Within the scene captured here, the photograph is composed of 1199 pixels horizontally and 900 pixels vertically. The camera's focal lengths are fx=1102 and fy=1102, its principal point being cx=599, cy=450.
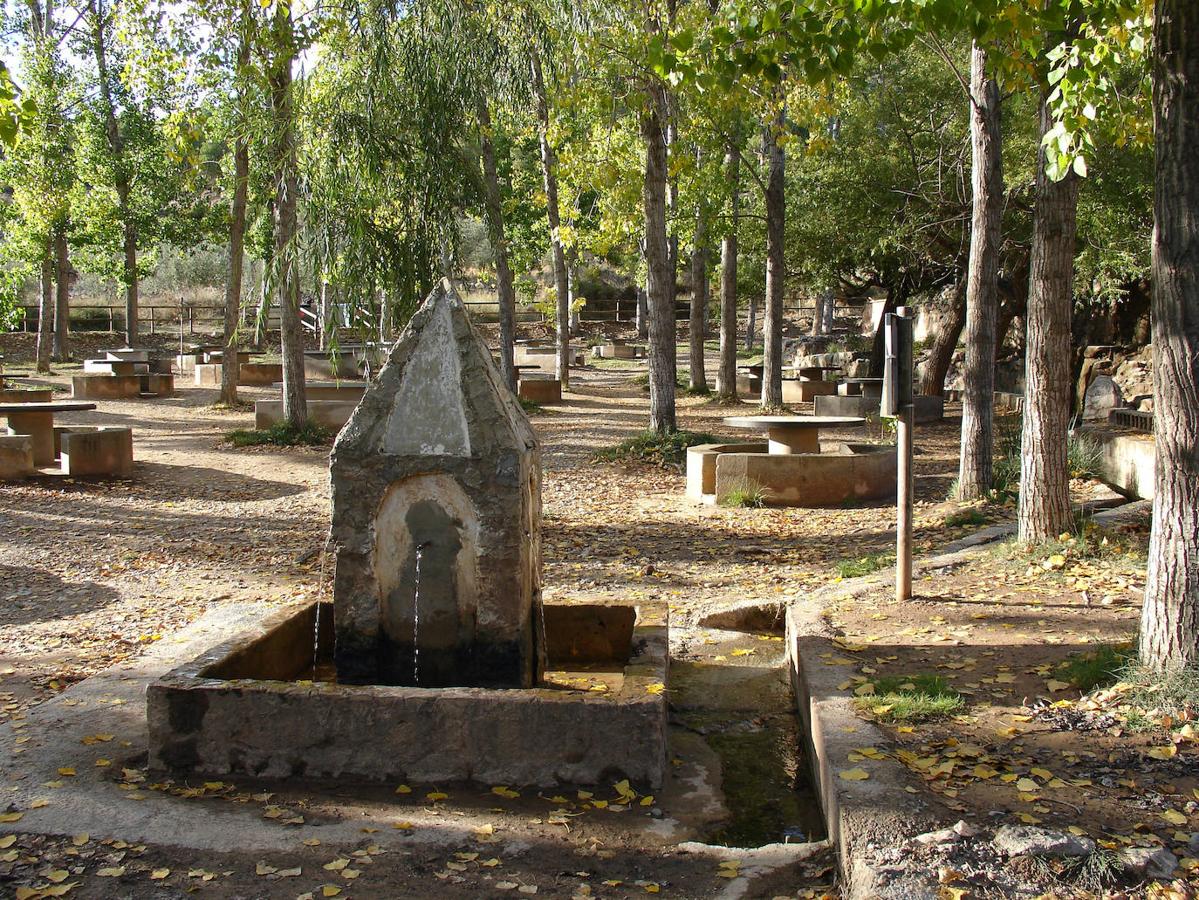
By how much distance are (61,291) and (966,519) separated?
26950mm

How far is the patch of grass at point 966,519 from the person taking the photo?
32.0ft

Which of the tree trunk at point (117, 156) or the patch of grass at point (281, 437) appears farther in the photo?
the tree trunk at point (117, 156)

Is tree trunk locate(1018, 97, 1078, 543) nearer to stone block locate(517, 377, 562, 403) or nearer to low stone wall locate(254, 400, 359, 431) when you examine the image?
low stone wall locate(254, 400, 359, 431)

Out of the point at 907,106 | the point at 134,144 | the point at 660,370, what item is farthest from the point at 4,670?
the point at 134,144

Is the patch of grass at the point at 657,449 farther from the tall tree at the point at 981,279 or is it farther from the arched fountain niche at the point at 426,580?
the arched fountain niche at the point at 426,580

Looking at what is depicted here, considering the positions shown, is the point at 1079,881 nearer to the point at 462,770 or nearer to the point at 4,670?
the point at 462,770

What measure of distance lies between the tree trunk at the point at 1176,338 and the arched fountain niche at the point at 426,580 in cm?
312

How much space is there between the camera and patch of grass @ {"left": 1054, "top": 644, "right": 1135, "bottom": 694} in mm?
5082

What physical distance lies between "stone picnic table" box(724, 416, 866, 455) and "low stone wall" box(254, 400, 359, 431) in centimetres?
707

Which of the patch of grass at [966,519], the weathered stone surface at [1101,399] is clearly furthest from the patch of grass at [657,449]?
the weathered stone surface at [1101,399]

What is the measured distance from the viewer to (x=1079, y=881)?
338 centimetres

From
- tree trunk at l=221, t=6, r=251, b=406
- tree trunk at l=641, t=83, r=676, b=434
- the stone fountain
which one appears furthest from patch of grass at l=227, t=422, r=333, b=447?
the stone fountain

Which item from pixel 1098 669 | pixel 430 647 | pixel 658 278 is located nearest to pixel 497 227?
pixel 658 278

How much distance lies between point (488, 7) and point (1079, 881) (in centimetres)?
1319
